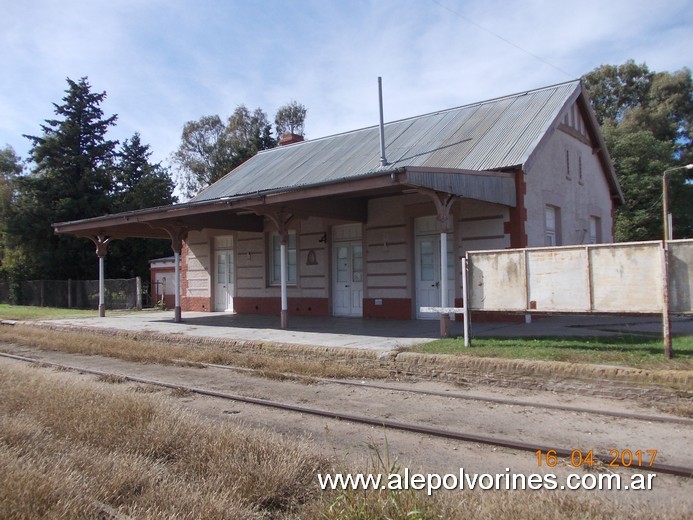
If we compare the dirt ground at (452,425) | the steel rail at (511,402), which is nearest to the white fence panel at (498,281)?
the dirt ground at (452,425)

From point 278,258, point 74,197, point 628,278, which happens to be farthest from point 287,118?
point 628,278

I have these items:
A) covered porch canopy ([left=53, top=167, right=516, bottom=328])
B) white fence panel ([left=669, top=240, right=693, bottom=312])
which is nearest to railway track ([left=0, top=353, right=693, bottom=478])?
white fence panel ([left=669, top=240, right=693, bottom=312])

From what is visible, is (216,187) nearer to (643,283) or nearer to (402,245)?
(402,245)

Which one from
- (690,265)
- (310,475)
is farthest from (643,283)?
(310,475)

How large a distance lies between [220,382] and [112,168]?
31.3 metres

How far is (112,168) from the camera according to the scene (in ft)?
120

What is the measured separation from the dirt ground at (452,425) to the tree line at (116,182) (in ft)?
91.6

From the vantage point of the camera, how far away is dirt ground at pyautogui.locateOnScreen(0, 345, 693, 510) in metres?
5.00

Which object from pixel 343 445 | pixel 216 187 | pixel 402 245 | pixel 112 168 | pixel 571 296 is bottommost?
pixel 343 445

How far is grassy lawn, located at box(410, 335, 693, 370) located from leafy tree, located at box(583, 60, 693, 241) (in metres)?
26.1

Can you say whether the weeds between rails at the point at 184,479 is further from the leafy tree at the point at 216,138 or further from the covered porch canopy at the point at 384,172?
the leafy tree at the point at 216,138

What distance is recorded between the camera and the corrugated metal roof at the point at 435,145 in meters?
14.7

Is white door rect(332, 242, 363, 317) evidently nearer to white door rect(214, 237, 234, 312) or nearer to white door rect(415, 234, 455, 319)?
white door rect(415, 234, 455, 319)

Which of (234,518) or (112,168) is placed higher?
(112,168)
